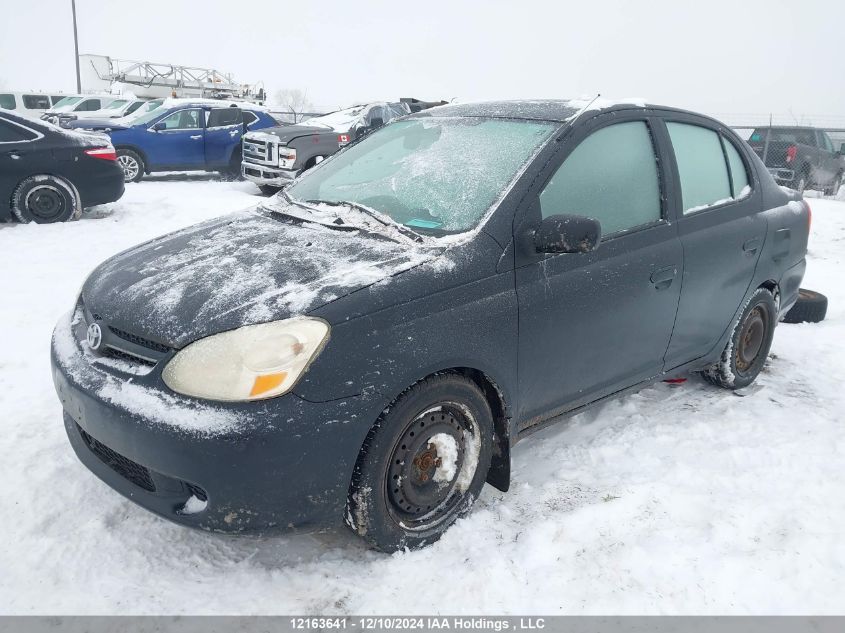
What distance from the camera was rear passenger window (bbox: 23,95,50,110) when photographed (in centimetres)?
Result: 2334

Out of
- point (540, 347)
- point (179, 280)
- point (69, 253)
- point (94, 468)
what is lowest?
point (69, 253)

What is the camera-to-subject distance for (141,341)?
242 cm

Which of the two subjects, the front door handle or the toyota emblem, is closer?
the toyota emblem

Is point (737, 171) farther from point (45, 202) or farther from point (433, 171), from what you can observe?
point (45, 202)

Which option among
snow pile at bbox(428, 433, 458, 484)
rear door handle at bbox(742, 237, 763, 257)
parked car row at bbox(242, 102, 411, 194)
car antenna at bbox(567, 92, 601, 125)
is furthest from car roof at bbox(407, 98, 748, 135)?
parked car row at bbox(242, 102, 411, 194)

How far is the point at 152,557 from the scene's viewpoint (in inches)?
101

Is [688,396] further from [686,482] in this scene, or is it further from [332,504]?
[332,504]

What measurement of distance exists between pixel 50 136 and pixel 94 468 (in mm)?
7051

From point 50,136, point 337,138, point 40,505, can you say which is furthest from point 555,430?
point 337,138

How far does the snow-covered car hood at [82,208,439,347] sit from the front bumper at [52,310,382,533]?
0.25 meters

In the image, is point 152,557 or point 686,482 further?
point 686,482

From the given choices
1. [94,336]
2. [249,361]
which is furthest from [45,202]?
[249,361]

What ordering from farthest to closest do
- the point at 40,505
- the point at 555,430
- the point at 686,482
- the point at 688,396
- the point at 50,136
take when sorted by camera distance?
the point at 50,136 < the point at 688,396 < the point at 555,430 < the point at 686,482 < the point at 40,505

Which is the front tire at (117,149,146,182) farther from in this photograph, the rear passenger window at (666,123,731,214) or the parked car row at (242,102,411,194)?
the rear passenger window at (666,123,731,214)
